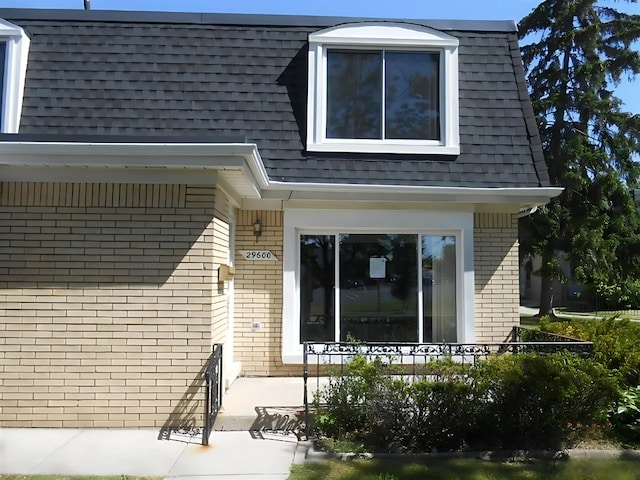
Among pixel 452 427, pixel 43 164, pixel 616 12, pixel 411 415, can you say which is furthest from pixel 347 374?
pixel 616 12

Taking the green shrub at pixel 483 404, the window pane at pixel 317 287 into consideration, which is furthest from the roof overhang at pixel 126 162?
the green shrub at pixel 483 404

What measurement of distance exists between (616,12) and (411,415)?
21.9m

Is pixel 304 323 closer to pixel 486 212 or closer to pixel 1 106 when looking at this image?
pixel 486 212

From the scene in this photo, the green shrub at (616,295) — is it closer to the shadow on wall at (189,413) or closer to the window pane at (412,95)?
the window pane at (412,95)

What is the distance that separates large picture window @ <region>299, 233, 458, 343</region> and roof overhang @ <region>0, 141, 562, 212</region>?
3.04ft

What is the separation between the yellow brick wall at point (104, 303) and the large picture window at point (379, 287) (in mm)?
2536

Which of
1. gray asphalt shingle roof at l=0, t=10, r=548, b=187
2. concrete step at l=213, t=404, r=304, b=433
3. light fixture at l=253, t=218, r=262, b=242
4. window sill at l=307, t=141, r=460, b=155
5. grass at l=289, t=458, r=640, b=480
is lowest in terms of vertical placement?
grass at l=289, t=458, r=640, b=480

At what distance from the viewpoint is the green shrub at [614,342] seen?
684 centimetres

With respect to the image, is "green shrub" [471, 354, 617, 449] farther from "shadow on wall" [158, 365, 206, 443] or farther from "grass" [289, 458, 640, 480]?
"shadow on wall" [158, 365, 206, 443]

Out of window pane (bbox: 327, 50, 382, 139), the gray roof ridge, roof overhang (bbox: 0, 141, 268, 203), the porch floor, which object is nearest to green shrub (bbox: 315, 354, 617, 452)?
the porch floor

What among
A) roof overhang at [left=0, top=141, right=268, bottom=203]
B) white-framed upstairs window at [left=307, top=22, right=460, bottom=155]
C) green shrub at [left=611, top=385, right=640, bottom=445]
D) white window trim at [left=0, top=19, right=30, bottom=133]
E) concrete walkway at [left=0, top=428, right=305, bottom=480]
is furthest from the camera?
white-framed upstairs window at [left=307, top=22, right=460, bottom=155]

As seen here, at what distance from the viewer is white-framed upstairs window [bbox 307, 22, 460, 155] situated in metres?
8.41

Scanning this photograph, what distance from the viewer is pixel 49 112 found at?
7785 millimetres

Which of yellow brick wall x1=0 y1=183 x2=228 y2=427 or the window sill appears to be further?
the window sill
